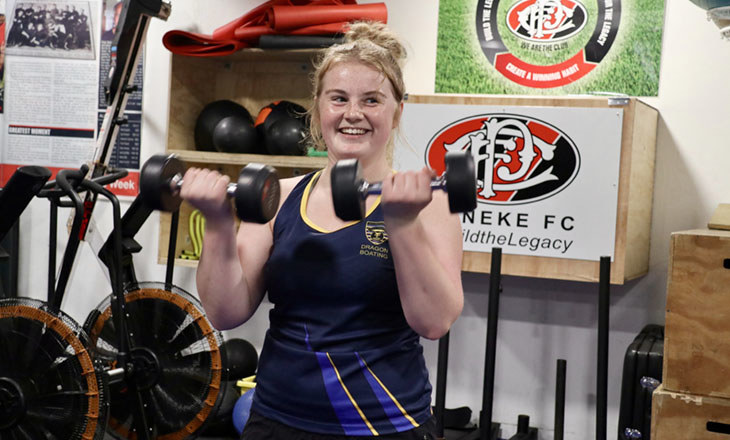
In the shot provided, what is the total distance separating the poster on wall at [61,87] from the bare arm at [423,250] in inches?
120

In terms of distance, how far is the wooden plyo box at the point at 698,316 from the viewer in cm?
219

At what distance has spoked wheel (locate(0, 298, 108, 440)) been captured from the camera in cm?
253

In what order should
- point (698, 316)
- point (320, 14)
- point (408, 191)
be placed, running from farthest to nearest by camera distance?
point (320, 14) → point (698, 316) → point (408, 191)

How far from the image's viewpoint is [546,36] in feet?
11.2

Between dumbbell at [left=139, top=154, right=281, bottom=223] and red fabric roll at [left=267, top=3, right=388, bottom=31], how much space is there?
2082 millimetres

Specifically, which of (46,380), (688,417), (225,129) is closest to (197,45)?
(225,129)

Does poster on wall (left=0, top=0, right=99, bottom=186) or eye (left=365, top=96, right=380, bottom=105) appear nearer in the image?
eye (left=365, top=96, right=380, bottom=105)

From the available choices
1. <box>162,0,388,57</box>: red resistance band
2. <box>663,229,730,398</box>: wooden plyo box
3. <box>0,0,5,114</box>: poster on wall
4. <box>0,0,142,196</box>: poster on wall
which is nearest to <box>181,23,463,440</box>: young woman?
<box>663,229,730,398</box>: wooden plyo box

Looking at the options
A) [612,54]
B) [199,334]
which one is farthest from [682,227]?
[199,334]

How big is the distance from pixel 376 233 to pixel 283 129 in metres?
2.13

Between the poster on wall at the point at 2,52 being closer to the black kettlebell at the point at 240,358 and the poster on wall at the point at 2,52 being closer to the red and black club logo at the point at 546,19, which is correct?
the black kettlebell at the point at 240,358

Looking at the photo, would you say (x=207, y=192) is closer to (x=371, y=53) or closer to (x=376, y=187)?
(x=376, y=187)

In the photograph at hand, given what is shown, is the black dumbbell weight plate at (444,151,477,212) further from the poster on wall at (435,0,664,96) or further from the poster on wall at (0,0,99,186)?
the poster on wall at (0,0,99,186)

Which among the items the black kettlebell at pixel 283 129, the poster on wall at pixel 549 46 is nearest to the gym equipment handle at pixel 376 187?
the black kettlebell at pixel 283 129
